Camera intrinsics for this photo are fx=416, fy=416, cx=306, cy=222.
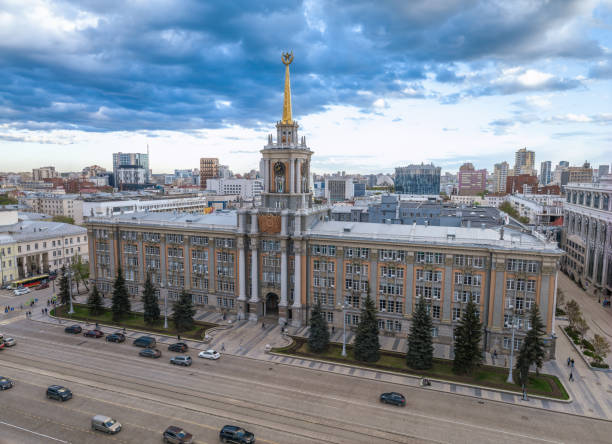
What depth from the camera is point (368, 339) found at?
59.8 metres

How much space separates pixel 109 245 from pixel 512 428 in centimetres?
8057

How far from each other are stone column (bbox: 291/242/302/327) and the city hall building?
0.18 metres

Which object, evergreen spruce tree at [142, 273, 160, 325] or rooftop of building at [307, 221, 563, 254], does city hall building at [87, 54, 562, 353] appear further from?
evergreen spruce tree at [142, 273, 160, 325]

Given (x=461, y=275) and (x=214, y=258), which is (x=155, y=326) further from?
(x=461, y=275)

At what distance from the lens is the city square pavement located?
5006 centimetres

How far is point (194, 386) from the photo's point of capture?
176 feet

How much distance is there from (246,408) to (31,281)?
81354 mm

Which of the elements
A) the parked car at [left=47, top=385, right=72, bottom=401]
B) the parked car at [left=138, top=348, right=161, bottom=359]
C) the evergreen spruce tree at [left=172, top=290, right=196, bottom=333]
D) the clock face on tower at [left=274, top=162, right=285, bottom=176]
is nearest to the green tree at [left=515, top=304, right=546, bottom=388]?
the clock face on tower at [left=274, top=162, right=285, bottom=176]

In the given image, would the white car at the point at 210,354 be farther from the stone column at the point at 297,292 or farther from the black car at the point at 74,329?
the black car at the point at 74,329

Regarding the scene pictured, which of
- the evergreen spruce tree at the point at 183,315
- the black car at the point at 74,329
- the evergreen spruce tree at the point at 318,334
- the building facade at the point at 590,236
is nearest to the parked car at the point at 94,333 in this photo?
the black car at the point at 74,329

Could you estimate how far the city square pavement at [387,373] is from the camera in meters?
50.1

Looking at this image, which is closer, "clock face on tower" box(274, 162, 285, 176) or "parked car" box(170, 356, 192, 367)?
"parked car" box(170, 356, 192, 367)

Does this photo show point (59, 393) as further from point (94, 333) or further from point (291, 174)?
point (291, 174)

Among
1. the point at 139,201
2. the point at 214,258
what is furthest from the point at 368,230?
the point at 139,201
